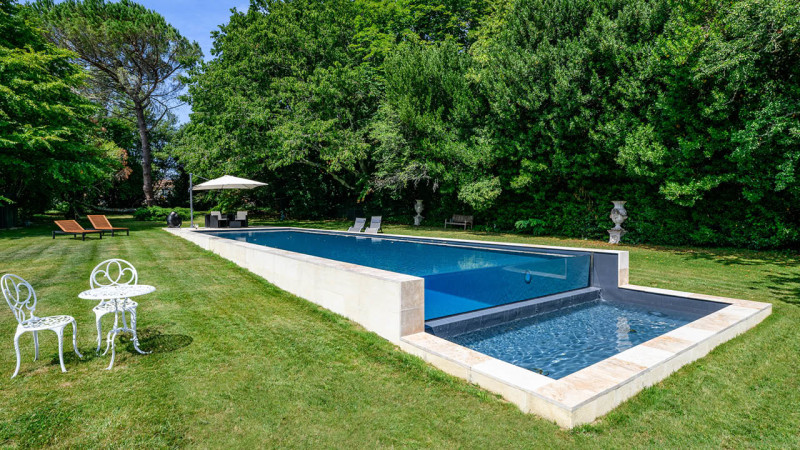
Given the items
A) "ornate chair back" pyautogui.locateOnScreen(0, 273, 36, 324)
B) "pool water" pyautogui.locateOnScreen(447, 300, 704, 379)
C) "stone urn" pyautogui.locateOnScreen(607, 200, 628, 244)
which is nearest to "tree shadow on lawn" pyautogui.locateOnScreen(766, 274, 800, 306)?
"pool water" pyautogui.locateOnScreen(447, 300, 704, 379)

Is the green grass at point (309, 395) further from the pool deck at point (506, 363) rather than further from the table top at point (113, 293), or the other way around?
the table top at point (113, 293)

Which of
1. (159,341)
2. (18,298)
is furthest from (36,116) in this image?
(18,298)

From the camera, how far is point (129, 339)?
14.3 feet

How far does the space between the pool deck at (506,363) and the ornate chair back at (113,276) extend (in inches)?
89.6

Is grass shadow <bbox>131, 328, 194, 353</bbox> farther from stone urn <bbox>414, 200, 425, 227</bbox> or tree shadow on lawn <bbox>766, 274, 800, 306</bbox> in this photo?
stone urn <bbox>414, 200, 425, 227</bbox>

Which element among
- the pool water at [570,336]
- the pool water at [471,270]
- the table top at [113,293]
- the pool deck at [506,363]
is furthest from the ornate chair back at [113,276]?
the pool water at [570,336]

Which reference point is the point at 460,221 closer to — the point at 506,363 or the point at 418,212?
the point at 418,212

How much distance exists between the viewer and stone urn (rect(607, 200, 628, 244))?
13.3 meters

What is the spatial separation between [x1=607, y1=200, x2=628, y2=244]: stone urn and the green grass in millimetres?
8125

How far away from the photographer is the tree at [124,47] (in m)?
24.8

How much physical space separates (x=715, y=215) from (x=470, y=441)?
1266 cm

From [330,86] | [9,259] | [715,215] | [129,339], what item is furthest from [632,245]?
[9,259]

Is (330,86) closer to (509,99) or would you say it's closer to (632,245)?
(509,99)

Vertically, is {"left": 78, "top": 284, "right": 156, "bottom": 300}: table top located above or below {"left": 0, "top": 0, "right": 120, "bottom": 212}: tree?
below
